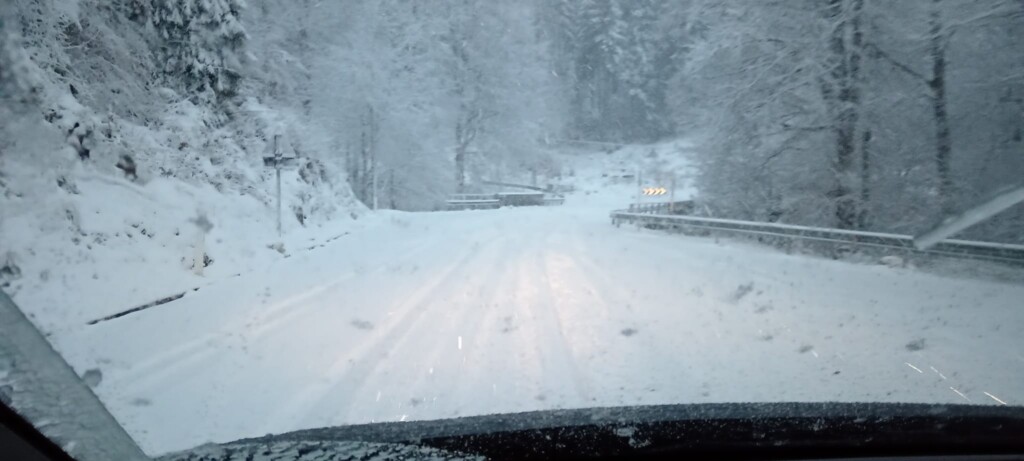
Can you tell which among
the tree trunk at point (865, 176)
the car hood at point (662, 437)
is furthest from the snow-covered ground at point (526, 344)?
the tree trunk at point (865, 176)

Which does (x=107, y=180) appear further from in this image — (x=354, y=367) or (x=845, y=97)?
(x=845, y=97)

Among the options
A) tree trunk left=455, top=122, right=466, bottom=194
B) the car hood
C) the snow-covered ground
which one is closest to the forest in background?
the snow-covered ground

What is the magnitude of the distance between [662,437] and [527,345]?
5173 mm

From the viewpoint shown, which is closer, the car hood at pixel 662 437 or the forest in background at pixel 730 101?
the car hood at pixel 662 437

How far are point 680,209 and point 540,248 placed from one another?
20.2 m

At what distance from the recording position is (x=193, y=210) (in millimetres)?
17672

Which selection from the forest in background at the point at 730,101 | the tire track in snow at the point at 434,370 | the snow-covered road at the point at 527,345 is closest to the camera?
the tire track in snow at the point at 434,370

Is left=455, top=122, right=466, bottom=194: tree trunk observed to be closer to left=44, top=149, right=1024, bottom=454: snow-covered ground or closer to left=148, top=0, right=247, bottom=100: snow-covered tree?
left=148, top=0, right=247, bottom=100: snow-covered tree

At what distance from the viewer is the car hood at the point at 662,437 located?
10.3ft

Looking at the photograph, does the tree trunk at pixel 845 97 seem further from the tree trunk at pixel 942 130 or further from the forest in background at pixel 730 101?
the tree trunk at pixel 942 130

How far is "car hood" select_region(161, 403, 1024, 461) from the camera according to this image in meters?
3.13

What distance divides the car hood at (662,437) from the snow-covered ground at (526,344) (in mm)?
2274

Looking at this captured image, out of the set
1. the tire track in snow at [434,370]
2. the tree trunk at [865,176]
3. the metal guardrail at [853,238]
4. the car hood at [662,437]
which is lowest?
the tire track in snow at [434,370]

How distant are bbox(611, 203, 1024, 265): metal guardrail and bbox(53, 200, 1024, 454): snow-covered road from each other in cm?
111
